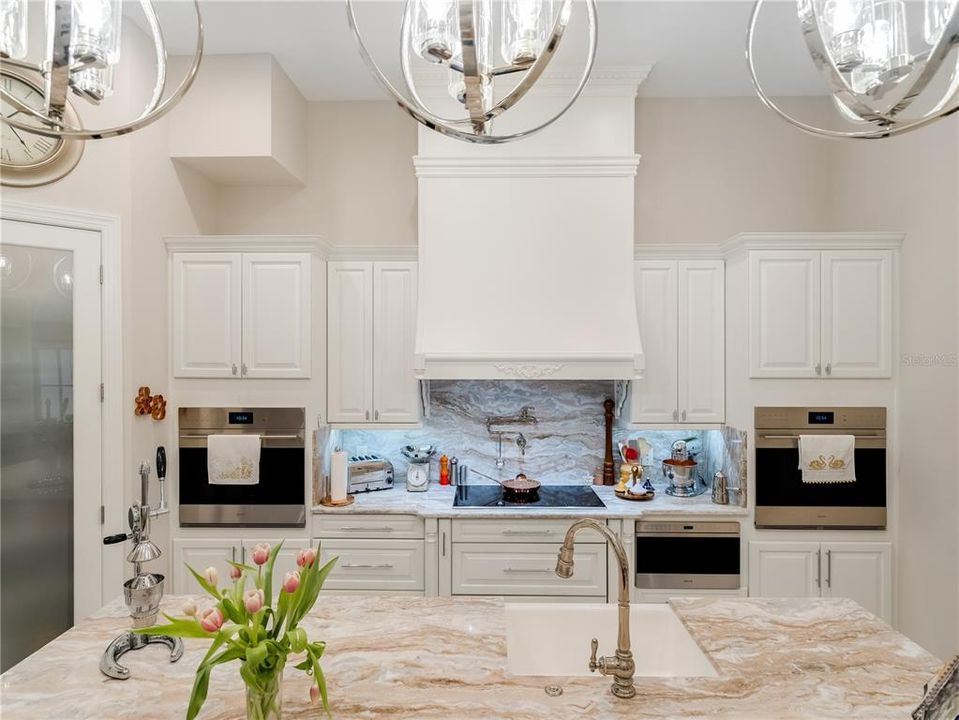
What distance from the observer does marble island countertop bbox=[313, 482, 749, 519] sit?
9.34 feet

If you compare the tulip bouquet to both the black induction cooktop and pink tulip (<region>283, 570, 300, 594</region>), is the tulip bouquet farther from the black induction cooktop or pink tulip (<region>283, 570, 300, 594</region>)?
the black induction cooktop

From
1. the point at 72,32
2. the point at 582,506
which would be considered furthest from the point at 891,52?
the point at 582,506

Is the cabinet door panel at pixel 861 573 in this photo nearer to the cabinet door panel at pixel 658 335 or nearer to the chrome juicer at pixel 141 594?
the cabinet door panel at pixel 658 335

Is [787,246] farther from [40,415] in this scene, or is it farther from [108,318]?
[40,415]

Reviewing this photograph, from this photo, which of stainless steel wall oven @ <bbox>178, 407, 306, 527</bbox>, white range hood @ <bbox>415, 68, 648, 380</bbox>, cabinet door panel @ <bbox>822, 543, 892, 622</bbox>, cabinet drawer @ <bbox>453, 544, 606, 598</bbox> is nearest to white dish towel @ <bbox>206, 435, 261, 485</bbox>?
stainless steel wall oven @ <bbox>178, 407, 306, 527</bbox>

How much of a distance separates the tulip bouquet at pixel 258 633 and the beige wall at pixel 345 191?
2.64m


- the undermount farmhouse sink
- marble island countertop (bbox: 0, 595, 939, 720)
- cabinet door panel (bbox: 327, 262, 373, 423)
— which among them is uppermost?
cabinet door panel (bbox: 327, 262, 373, 423)

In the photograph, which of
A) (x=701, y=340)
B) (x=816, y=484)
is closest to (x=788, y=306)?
(x=701, y=340)

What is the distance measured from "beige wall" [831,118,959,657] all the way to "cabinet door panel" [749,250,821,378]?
0.42m

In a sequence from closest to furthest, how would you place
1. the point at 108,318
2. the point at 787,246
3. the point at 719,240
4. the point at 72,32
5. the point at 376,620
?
the point at 72,32
the point at 376,620
the point at 108,318
the point at 787,246
the point at 719,240

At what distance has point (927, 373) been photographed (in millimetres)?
2613

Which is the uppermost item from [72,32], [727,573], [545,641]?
[72,32]

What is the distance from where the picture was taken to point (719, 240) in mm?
3432

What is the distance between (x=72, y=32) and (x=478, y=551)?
258 centimetres
